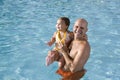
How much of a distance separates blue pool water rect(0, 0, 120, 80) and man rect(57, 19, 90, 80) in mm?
1741

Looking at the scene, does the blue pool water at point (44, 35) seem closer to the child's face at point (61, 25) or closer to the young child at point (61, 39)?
the young child at point (61, 39)

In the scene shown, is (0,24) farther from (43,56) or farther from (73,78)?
(73,78)

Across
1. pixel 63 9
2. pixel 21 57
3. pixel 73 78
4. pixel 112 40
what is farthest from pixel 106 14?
pixel 73 78

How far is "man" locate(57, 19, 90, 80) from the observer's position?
3.70m

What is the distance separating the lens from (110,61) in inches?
250

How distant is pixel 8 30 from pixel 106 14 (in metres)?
4.23

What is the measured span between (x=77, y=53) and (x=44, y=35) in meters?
4.22

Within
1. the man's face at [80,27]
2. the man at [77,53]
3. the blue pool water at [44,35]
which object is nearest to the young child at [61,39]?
the man at [77,53]

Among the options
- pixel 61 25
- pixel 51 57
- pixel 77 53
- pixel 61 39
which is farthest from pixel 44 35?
pixel 77 53

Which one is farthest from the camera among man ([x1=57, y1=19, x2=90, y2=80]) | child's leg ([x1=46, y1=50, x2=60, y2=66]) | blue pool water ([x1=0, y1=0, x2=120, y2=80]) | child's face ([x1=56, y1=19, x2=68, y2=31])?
blue pool water ([x1=0, y1=0, x2=120, y2=80])

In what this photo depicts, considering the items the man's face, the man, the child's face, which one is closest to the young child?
the child's face

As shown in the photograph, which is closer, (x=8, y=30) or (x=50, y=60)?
(x=50, y=60)

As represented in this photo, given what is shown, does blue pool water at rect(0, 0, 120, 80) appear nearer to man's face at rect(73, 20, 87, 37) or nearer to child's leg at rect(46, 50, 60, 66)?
child's leg at rect(46, 50, 60, 66)

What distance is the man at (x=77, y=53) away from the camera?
12.1 feet
